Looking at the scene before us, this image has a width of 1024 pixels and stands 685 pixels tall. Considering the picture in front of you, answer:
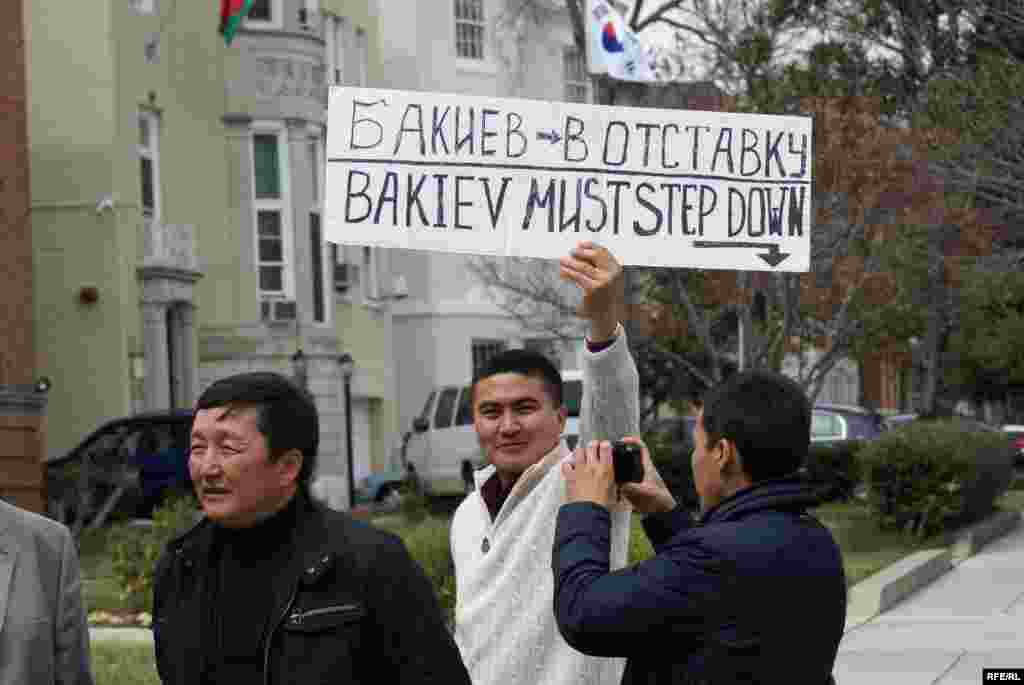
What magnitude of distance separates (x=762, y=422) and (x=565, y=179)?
1.50 m

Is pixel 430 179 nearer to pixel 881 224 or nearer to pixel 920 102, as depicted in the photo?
pixel 920 102

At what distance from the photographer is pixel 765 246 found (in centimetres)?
549

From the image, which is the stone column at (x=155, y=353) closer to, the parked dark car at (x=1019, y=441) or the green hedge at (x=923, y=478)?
the green hedge at (x=923, y=478)

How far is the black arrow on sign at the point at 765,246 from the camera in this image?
5.43 meters

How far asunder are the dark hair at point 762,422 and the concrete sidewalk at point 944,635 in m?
7.46

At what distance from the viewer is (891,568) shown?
1727 cm

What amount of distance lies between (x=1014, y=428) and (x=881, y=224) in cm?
2380

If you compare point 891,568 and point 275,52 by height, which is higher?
point 275,52

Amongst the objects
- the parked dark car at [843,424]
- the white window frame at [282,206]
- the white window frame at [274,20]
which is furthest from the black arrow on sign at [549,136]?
the white window frame at [274,20]

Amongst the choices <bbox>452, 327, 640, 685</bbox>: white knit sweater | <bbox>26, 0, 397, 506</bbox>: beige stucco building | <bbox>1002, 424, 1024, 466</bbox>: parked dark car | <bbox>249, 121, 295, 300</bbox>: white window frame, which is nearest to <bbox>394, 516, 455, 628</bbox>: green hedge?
<bbox>452, 327, 640, 685</bbox>: white knit sweater

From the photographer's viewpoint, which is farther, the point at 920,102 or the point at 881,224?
the point at 881,224

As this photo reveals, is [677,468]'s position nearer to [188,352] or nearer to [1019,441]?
[188,352]

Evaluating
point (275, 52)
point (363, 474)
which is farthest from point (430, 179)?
point (363, 474)

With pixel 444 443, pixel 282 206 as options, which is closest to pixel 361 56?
pixel 282 206
